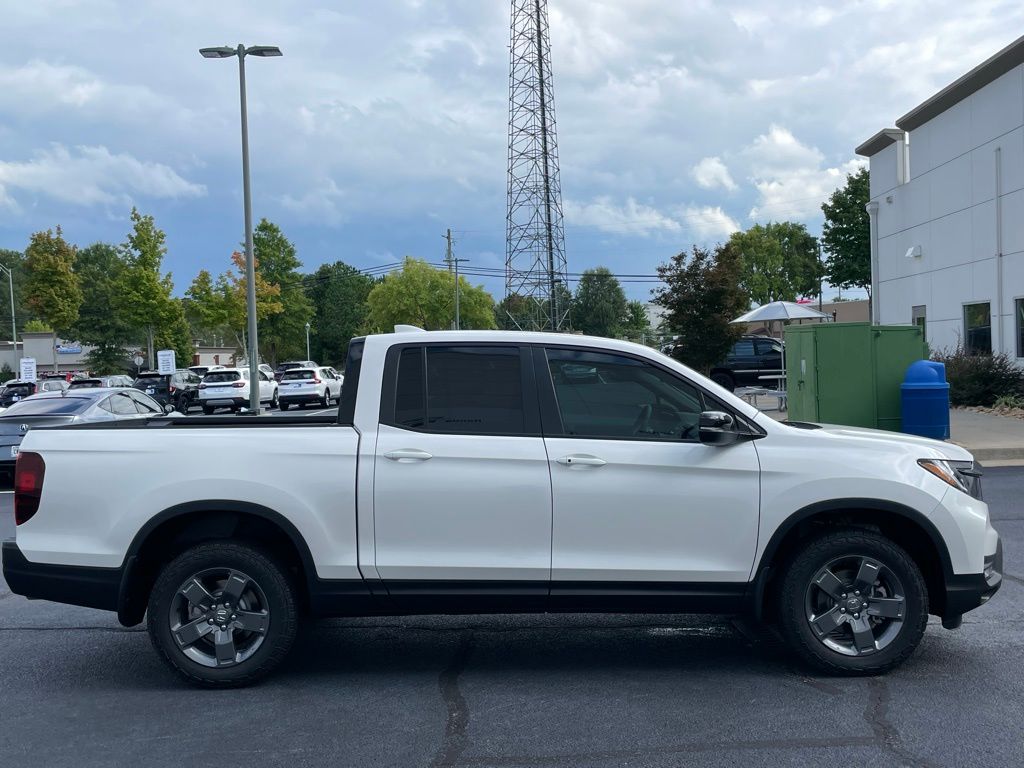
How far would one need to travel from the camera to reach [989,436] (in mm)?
15523

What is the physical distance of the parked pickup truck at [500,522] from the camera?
4.86 m

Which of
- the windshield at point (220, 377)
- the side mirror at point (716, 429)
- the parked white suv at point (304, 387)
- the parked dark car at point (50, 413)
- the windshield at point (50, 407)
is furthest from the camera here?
the parked white suv at point (304, 387)

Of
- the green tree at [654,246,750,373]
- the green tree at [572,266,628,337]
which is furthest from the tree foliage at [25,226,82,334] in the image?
the green tree at [572,266,628,337]

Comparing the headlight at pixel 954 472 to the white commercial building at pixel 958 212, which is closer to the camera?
the headlight at pixel 954 472

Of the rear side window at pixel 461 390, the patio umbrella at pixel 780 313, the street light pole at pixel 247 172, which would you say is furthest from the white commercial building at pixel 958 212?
the rear side window at pixel 461 390

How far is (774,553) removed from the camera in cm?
491

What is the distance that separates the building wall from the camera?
2134cm

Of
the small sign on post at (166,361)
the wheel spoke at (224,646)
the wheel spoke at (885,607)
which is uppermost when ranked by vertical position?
the small sign on post at (166,361)

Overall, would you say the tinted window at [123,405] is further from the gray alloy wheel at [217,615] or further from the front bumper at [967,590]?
the front bumper at [967,590]

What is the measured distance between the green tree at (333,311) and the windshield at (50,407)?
279 ft

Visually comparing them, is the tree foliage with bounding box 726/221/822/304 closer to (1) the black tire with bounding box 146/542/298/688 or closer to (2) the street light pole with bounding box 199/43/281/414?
(2) the street light pole with bounding box 199/43/281/414

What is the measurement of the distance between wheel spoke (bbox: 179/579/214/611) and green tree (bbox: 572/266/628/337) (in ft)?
283

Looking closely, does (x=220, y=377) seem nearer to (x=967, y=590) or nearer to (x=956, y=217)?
(x=956, y=217)

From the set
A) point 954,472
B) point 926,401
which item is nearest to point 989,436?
point 926,401
